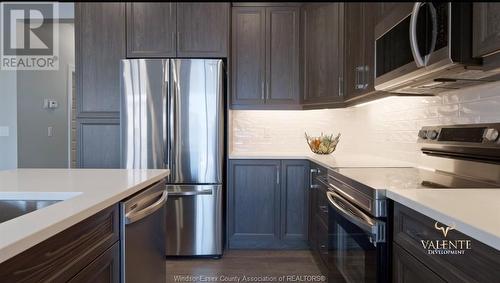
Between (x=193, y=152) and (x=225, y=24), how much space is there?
122cm

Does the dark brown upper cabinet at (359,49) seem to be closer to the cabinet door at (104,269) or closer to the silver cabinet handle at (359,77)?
the silver cabinet handle at (359,77)

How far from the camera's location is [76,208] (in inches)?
40.1

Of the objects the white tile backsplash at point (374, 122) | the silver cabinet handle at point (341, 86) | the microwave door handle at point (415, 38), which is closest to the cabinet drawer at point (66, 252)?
the microwave door handle at point (415, 38)

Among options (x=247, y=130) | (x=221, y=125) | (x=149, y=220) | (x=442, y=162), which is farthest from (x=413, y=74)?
(x=247, y=130)

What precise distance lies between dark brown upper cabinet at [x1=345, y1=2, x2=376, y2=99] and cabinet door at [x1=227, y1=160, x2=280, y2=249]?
1000 mm

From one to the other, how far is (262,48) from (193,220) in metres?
1.73

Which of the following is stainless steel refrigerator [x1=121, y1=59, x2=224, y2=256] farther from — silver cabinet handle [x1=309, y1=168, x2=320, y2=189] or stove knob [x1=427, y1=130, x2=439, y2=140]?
stove knob [x1=427, y1=130, x2=439, y2=140]

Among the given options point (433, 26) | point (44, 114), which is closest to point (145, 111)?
point (433, 26)

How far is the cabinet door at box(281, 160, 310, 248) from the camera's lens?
3248 mm

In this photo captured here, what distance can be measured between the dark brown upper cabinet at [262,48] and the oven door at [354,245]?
172 centimetres

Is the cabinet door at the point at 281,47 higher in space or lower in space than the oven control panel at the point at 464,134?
higher

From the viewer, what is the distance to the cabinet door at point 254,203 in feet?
10.7

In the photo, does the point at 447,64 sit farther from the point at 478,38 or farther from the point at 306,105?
the point at 306,105

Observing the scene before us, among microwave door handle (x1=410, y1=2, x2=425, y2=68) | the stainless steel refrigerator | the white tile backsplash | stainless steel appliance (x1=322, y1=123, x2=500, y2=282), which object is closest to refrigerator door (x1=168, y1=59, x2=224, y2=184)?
the stainless steel refrigerator
